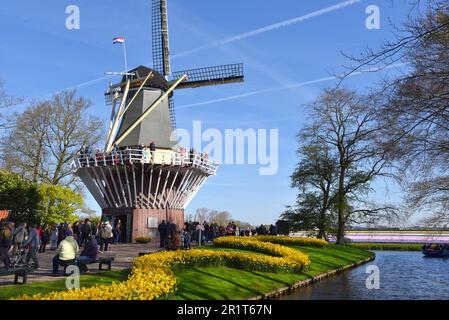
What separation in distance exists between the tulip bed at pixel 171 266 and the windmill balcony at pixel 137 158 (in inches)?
370

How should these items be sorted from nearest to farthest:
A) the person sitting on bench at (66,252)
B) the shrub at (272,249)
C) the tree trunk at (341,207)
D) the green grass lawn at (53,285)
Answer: the green grass lawn at (53,285) < the person sitting on bench at (66,252) < the shrub at (272,249) < the tree trunk at (341,207)

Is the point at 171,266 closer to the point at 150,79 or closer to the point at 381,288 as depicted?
the point at 381,288

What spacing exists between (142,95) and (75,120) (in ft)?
32.3

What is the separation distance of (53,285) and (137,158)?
64.2 feet

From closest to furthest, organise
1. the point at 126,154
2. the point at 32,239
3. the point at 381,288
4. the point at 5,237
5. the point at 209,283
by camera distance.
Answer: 1. the point at 209,283
2. the point at 32,239
3. the point at 5,237
4. the point at 381,288
5. the point at 126,154

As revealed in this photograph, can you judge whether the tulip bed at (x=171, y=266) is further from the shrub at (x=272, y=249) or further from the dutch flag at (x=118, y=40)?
the dutch flag at (x=118, y=40)

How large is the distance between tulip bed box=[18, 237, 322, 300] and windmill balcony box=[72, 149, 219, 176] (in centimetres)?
939

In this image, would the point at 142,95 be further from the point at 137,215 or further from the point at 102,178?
the point at 137,215

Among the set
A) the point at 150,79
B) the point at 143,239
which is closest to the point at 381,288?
the point at 143,239

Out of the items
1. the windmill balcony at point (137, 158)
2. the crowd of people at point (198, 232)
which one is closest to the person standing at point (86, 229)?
the crowd of people at point (198, 232)

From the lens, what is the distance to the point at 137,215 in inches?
1260

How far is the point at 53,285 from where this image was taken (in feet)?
39.4

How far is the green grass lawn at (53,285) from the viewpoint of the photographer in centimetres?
1085
